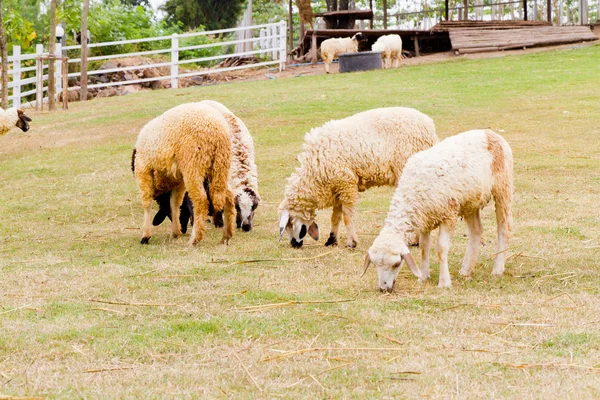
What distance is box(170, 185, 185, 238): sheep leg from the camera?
31.0ft

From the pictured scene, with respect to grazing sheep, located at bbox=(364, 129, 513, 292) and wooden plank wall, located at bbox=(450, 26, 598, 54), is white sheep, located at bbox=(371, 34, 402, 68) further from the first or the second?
grazing sheep, located at bbox=(364, 129, 513, 292)

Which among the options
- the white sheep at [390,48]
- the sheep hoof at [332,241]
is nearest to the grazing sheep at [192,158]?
the sheep hoof at [332,241]

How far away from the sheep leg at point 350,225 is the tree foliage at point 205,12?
38914 mm

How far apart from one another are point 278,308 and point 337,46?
76.7 ft

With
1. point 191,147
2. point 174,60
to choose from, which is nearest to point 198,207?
point 191,147

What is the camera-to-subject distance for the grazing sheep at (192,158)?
8.55m

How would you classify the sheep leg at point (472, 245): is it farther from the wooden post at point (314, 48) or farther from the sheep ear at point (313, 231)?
the wooden post at point (314, 48)

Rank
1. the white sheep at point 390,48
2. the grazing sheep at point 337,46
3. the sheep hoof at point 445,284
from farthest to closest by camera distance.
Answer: the grazing sheep at point 337,46, the white sheep at point 390,48, the sheep hoof at point 445,284

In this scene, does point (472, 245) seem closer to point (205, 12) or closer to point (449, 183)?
point (449, 183)

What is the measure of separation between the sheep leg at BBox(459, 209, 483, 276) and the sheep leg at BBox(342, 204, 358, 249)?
62.2 inches

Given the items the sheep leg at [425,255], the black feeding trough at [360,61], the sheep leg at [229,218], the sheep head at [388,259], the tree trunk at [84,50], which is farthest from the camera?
the black feeding trough at [360,61]

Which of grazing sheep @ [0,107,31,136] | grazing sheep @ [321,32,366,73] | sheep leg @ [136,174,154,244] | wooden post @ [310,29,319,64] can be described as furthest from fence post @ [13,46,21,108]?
sheep leg @ [136,174,154,244]

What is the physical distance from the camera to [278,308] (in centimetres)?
616

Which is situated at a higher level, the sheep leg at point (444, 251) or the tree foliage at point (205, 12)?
the tree foliage at point (205, 12)
